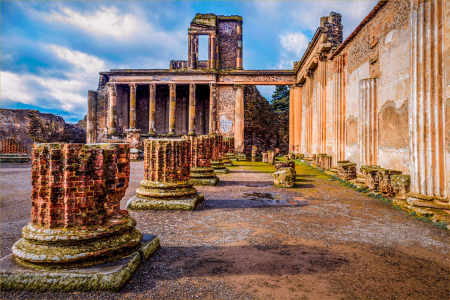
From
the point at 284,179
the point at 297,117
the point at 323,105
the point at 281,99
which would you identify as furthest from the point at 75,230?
the point at 281,99

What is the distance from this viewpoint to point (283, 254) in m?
3.10

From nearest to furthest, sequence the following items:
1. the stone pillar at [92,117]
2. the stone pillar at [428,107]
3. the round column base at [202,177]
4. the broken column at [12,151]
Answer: the stone pillar at [428,107] → the round column base at [202,177] → the broken column at [12,151] → the stone pillar at [92,117]

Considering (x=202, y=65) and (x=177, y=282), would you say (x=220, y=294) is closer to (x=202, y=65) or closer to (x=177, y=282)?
(x=177, y=282)

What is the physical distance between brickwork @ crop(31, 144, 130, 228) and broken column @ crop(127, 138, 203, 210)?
244cm

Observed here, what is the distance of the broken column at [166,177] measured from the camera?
5320 mm

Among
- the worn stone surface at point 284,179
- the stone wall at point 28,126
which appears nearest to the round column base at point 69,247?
the worn stone surface at point 284,179

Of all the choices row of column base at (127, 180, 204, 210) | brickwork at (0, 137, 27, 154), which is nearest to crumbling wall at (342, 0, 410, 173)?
row of column base at (127, 180, 204, 210)

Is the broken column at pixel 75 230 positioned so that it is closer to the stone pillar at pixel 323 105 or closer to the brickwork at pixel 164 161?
the brickwork at pixel 164 161

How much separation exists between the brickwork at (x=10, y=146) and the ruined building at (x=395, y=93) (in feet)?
51.3

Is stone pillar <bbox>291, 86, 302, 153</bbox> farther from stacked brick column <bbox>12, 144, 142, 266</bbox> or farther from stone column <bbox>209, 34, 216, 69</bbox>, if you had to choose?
stacked brick column <bbox>12, 144, 142, 266</bbox>

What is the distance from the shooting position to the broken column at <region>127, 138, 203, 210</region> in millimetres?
5320

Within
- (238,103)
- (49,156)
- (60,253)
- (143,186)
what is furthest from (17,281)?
(238,103)

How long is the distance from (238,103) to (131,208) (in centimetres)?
2303

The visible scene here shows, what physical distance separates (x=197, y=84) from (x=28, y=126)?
15049mm
